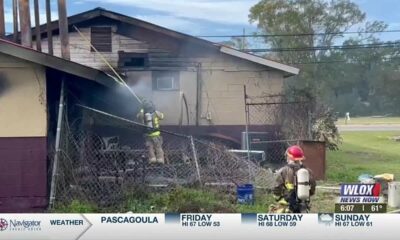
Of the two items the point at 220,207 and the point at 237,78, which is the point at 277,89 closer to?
the point at 237,78

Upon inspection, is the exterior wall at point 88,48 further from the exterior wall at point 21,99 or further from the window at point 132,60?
the exterior wall at point 21,99

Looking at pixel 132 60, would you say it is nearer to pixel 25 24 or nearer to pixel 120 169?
pixel 25 24

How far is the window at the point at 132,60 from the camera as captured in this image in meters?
18.0

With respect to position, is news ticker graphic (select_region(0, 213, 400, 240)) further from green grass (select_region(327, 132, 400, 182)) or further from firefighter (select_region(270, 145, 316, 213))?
green grass (select_region(327, 132, 400, 182))

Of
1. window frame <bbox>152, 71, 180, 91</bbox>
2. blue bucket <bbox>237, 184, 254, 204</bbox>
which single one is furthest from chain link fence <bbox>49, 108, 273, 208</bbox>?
window frame <bbox>152, 71, 180, 91</bbox>

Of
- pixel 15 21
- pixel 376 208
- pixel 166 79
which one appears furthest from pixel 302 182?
pixel 166 79

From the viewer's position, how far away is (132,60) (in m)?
18.1

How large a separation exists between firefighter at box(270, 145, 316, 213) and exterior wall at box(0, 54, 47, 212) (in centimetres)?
431

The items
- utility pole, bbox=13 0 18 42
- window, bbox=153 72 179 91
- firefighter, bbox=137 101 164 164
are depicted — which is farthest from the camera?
window, bbox=153 72 179 91

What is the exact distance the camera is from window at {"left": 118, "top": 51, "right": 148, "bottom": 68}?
1802 centimetres

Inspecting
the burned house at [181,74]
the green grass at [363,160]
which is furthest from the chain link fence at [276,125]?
the green grass at [363,160]

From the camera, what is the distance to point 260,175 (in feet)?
35.6

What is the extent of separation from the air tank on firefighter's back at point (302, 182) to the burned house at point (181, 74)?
1149 centimetres

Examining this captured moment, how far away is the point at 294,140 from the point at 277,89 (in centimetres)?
345
